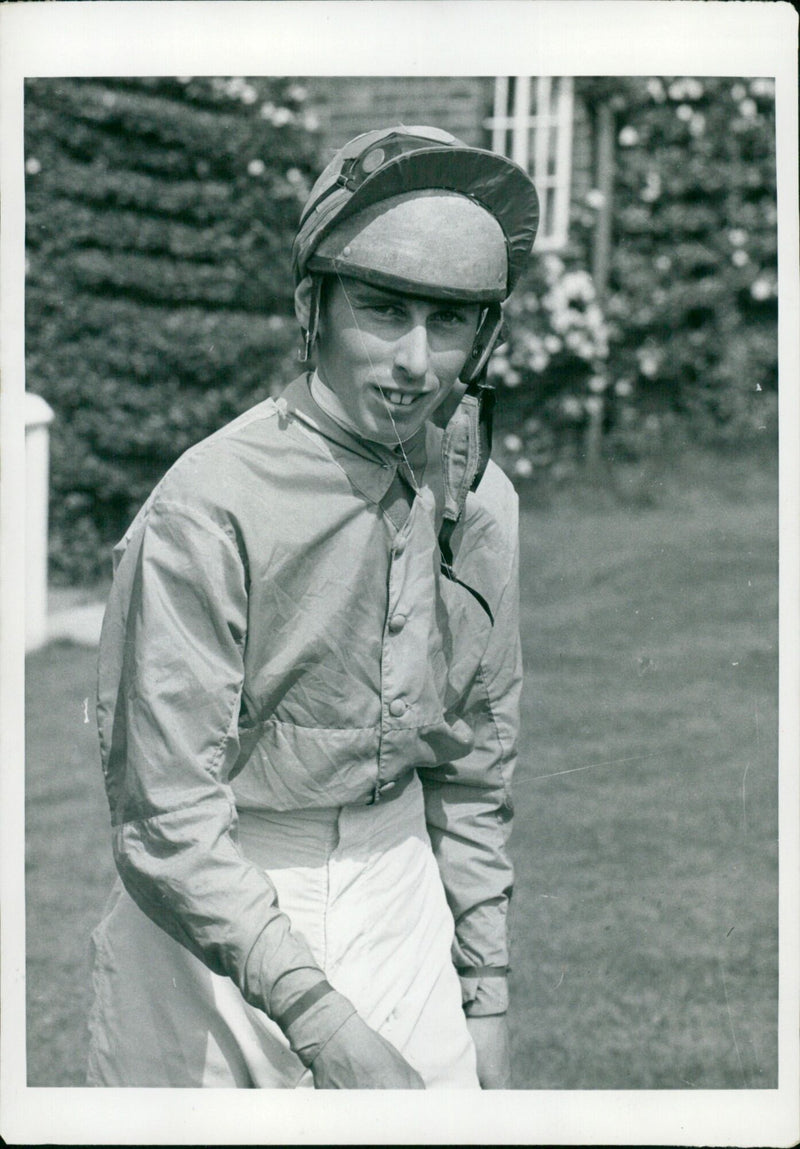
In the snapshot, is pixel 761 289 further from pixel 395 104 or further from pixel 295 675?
pixel 295 675

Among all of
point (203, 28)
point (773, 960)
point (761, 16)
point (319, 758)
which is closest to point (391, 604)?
point (319, 758)

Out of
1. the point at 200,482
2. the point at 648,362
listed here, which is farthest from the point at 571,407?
the point at 200,482

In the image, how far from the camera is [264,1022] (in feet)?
8.50

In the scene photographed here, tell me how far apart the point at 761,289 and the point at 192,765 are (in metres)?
8.37

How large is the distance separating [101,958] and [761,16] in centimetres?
229

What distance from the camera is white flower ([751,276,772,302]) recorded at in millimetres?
9969

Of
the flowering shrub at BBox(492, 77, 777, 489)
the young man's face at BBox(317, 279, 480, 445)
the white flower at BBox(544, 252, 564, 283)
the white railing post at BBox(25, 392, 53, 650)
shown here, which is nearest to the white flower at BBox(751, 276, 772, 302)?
the flowering shrub at BBox(492, 77, 777, 489)

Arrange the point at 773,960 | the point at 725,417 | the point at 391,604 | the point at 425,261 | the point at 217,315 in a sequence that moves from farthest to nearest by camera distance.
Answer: the point at 725,417 < the point at 217,315 < the point at 773,960 < the point at 391,604 < the point at 425,261

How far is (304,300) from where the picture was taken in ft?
8.73

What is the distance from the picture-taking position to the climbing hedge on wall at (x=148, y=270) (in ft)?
25.9

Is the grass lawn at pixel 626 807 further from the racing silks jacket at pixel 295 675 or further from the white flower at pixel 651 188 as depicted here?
the white flower at pixel 651 188

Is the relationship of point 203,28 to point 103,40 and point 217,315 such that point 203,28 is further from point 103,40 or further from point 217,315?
point 217,315

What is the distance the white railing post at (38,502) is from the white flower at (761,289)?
4.94 metres

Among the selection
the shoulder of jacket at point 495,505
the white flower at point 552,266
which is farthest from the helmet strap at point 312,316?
the white flower at point 552,266
